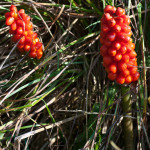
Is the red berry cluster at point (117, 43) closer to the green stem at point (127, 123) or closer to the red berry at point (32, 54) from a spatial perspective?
the green stem at point (127, 123)

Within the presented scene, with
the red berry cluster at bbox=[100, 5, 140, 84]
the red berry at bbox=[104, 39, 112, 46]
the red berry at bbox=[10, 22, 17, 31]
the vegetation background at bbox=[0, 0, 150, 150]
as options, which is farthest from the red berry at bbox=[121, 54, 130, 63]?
the red berry at bbox=[10, 22, 17, 31]

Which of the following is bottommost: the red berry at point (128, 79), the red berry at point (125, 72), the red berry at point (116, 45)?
the red berry at point (128, 79)

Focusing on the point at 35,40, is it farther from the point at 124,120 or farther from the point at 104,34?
the point at 124,120

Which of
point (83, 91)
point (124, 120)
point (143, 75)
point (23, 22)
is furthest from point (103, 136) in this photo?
point (23, 22)

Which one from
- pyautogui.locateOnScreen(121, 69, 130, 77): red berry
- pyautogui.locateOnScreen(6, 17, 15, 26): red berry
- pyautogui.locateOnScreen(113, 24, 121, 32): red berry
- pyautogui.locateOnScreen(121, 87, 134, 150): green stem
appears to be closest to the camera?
pyautogui.locateOnScreen(113, 24, 121, 32): red berry

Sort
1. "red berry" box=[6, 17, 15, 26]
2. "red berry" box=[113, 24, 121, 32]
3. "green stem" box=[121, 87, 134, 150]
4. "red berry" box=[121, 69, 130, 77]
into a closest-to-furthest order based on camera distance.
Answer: "red berry" box=[113, 24, 121, 32], "red berry" box=[121, 69, 130, 77], "red berry" box=[6, 17, 15, 26], "green stem" box=[121, 87, 134, 150]

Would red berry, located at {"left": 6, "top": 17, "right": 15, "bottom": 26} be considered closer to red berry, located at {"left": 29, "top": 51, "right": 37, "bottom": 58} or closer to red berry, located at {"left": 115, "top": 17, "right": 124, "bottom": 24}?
red berry, located at {"left": 29, "top": 51, "right": 37, "bottom": 58}

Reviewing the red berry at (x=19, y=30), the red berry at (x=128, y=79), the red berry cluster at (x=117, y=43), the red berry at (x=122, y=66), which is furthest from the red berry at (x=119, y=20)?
the red berry at (x=19, y=30)

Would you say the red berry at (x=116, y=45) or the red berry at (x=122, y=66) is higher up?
the red berry at (x=116, y=45)
